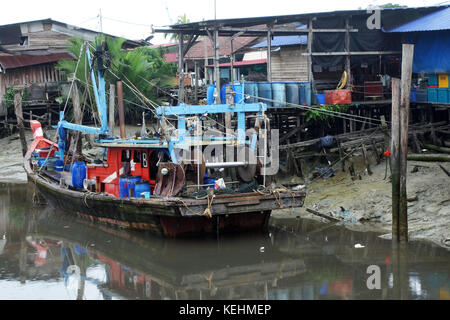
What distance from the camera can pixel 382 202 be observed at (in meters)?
16.1

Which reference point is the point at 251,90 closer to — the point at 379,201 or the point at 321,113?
the point at 321,113

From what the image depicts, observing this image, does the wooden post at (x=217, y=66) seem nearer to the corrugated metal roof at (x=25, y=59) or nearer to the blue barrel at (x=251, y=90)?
the blue barrel at (x=251, y=90)

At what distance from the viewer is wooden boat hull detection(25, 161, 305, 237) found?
13.5 metres

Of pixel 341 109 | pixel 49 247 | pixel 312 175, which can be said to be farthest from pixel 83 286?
pixel 341 109

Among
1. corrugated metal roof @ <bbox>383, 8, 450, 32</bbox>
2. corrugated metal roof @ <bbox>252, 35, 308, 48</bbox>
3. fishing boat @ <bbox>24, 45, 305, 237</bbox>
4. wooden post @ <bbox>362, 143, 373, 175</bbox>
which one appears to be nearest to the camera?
fishing boat @ <bbox>24, 45, 305, 237</bbox>

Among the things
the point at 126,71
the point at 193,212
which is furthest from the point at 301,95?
the point at 126,71

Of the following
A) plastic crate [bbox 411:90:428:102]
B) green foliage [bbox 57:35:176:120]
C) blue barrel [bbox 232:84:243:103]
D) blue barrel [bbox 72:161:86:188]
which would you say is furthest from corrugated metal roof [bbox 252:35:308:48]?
blue barrel [bbox 72:161:86:188]

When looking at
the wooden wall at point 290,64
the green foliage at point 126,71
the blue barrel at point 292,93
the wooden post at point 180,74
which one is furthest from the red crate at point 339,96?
the green foliage at point 126,71

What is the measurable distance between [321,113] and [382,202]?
552 cm

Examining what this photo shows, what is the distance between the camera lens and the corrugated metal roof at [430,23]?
20.2 meters

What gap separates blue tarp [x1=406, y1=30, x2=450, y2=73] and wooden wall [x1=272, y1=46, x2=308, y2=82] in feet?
12.6

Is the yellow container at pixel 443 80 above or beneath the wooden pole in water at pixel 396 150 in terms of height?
above

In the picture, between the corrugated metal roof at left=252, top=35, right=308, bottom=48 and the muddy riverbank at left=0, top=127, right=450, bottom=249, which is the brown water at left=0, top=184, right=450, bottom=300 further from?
the corrugated metal roof at left=252, top=35, right=308, bottom=48

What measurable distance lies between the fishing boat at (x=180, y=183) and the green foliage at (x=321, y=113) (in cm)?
510
